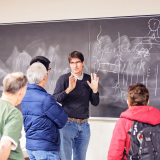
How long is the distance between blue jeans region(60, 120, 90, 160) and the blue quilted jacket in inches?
22.6

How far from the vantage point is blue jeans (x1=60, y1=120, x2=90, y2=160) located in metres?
2.24

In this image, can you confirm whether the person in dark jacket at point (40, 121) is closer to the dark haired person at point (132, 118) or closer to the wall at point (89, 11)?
the dark haired person at point (132, 118)

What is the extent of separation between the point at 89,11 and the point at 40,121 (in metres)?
1.81

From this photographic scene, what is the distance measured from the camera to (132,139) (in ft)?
4.96

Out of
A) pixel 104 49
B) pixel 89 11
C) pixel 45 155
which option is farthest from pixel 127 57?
pixel 45 155

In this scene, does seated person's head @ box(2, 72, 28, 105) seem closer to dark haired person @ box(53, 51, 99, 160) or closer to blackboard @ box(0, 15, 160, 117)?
dark haired person @ box(53, 51, 99, 160)

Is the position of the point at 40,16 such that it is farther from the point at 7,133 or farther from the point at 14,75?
the point at 7,133

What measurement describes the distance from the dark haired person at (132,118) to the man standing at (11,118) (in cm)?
73

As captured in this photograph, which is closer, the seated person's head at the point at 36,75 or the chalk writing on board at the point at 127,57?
the seated person's head at the point at 36,75

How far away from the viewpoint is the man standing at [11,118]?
1227 millimetres

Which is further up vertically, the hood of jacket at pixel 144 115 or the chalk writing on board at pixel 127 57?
the chalk writing on board at pixel 127 57

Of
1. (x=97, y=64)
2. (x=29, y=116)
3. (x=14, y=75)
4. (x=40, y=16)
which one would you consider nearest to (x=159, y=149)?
(x=29, y=116)

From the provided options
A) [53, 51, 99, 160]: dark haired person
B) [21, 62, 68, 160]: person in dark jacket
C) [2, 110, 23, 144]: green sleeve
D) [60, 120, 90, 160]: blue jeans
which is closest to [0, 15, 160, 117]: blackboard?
[53, 51, 99, 160]: dark haired person

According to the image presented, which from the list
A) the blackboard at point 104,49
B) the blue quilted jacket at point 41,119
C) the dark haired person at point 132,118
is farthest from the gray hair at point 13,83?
the blackboard at point 104,49
